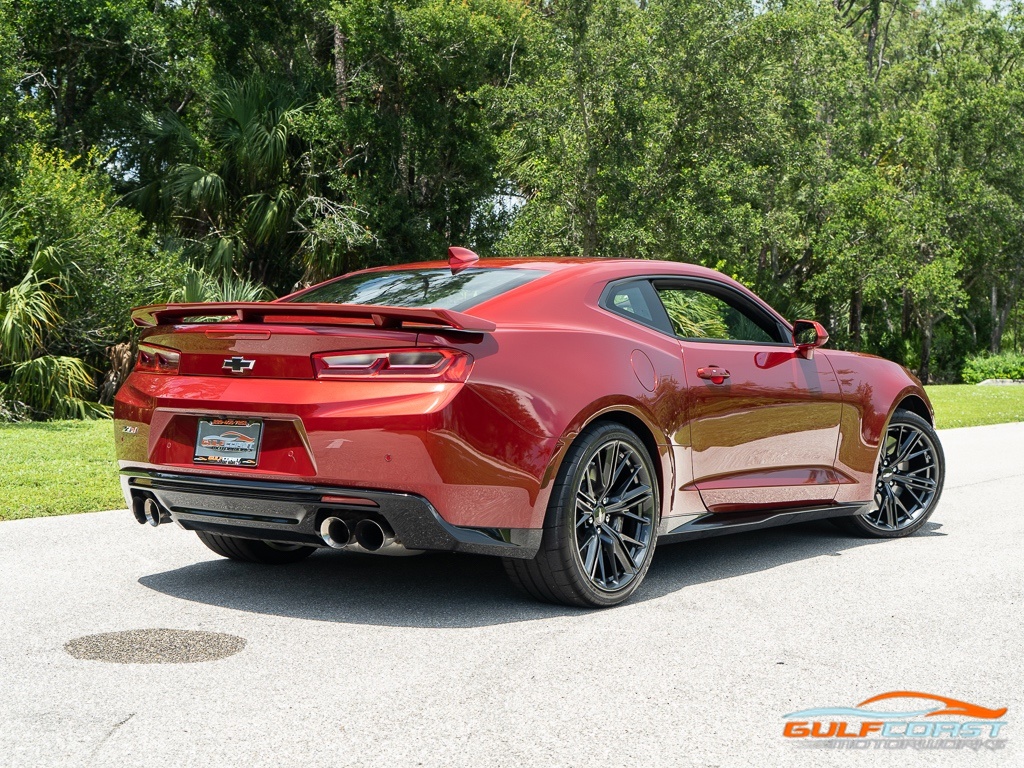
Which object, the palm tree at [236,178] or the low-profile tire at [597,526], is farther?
the palm tree at [236,178]

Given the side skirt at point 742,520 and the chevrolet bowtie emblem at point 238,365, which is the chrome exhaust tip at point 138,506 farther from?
the side skirt at point 742,520

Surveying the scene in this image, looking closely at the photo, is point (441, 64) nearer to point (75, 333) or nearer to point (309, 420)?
point (75, 333)

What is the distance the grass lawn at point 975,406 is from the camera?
18531 mm

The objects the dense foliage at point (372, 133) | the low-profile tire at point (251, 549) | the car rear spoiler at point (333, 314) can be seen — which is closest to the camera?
the car rear spoiler at point (333, 314)

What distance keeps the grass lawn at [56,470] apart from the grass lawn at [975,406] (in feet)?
38.3

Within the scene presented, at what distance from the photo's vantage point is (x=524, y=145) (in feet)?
74.8

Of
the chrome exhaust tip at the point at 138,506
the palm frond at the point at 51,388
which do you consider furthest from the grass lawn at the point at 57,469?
the chrome exhaust tip at the point at 138,506

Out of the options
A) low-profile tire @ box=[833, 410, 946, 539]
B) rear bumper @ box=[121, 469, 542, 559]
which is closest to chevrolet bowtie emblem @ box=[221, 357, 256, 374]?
rear bumper @ box=[121, 469, 542, 559]

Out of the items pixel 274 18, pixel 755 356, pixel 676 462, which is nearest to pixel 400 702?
pixel 676 462

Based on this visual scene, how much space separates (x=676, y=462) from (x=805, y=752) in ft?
7.43

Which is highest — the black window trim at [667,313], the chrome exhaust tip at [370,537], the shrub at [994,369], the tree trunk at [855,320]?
the black window trim at [667,313]

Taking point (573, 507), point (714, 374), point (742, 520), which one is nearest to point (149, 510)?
point (573, 507)

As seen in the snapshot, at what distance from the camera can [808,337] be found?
6652 millimetres

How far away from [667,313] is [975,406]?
17.7 m
